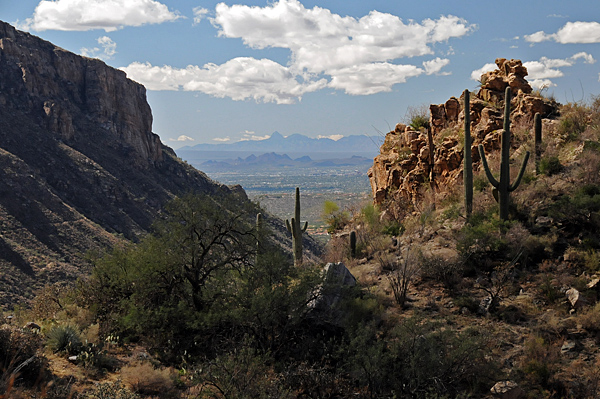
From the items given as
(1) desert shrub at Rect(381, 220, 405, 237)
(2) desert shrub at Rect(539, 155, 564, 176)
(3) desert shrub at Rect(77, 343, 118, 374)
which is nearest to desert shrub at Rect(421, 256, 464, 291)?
(1) desert shrub at Rect(381, 220, 405, 237)

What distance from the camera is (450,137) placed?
18.1 metres

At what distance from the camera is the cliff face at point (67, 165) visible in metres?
40.0

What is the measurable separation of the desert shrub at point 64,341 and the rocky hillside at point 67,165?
19133mm

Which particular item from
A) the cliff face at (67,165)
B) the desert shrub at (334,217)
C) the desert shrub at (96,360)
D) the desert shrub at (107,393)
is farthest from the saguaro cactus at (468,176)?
the cliff face at (67,165)

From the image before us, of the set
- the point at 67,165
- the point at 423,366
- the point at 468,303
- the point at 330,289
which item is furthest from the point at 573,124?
the point at 67,165

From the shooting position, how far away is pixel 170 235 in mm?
11617

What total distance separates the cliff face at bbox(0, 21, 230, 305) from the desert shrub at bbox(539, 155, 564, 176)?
93.2 ft

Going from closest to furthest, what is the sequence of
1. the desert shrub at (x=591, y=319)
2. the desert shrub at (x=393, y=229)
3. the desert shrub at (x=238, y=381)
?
the desert shrub at (x=238, y=381), the desert shrub at (x=591, y=319), the desert shrub at (x=393, y=229)

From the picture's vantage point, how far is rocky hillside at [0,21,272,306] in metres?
39.9

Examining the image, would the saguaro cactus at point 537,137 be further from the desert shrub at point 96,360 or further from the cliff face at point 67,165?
the cliff face at point 67,165

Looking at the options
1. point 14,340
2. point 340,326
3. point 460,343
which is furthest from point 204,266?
point 460,343

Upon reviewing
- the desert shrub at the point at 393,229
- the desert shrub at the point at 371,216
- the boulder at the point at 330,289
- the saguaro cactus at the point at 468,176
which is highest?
the saguaro cactus at the point at 468,176

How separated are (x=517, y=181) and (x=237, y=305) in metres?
8.98

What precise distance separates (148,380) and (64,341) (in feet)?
7.91
